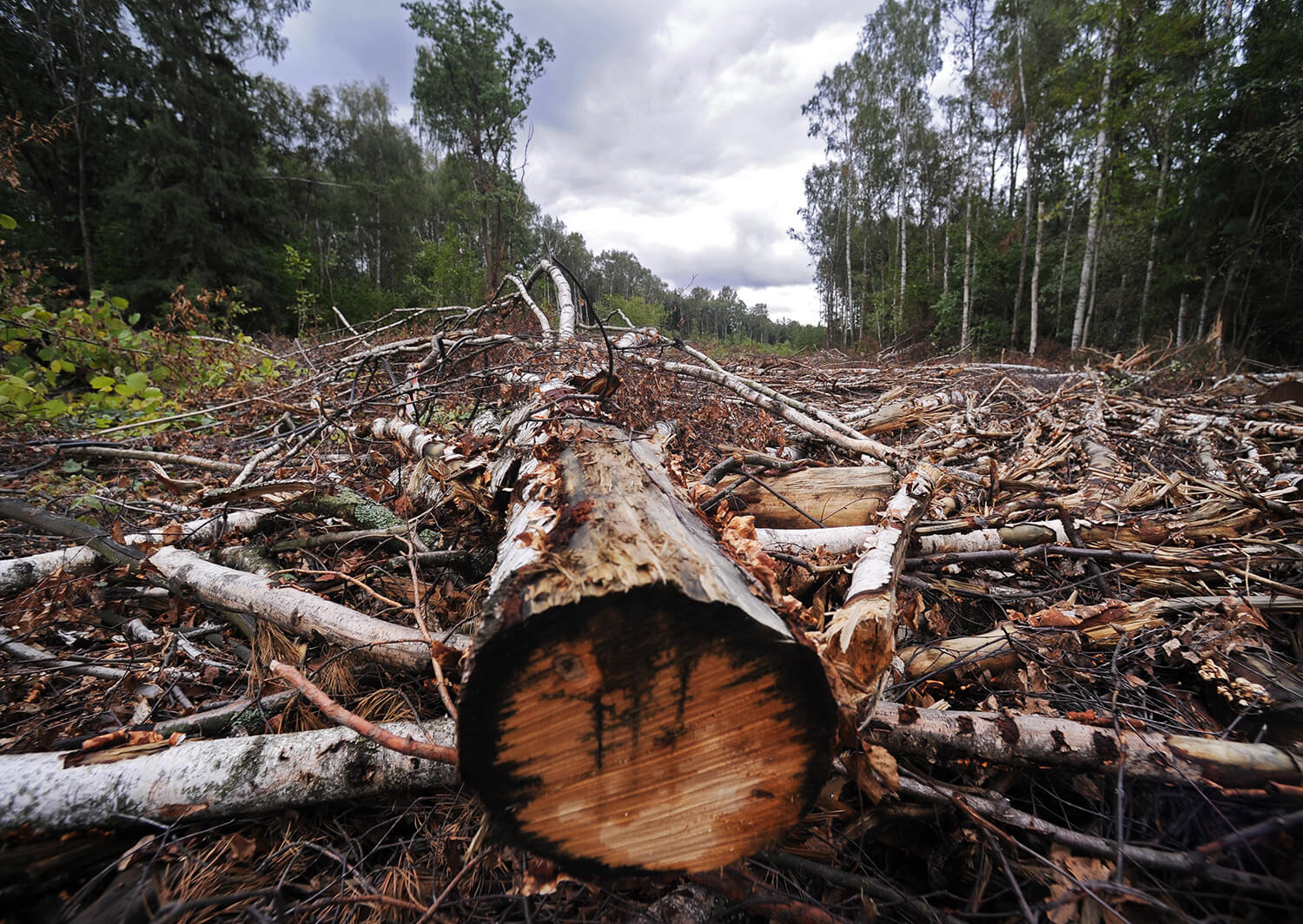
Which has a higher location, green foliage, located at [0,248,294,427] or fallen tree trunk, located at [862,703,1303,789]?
green foliage, located at [0,248,294,427]

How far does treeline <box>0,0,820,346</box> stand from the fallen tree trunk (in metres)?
8.10

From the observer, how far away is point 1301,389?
15.3 feet

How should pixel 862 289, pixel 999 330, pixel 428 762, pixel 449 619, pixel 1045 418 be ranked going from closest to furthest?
pixel 428 762
pixel 449 619
pixel 1045 418
pixel 999 330
pixel 862 289

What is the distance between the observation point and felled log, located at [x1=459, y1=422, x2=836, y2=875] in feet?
2.55

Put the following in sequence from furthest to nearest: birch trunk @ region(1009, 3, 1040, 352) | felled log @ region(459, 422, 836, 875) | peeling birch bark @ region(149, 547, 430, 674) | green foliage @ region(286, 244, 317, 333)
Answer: birch trunk @ region(1009, 3, 1040, 352) < green foliage @ region(286, 244, 317, 333) < peeling birch bark @ region(149, 547, 430, 674) < felled log @ region(459, 422, 836, 875)

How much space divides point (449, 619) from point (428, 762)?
2.19 feet

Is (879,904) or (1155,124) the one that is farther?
(1155,124)

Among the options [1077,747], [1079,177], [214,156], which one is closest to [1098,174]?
[1079,177]

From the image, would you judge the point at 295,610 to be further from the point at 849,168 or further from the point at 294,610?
the point at 849,168

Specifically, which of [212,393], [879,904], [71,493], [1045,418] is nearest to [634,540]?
[879,904]

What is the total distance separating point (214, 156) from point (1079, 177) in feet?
82.2

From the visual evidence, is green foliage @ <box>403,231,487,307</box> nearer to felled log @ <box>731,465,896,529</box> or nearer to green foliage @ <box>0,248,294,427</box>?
green foliage @ <box>0,248,294,427</box>

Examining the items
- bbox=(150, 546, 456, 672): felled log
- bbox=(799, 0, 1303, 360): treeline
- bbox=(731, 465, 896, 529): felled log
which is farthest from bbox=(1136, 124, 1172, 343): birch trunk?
bbox=(150, 546, 456, 672): felled log

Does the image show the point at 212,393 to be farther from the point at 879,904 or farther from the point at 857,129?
the point at 857,129
